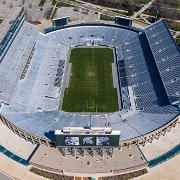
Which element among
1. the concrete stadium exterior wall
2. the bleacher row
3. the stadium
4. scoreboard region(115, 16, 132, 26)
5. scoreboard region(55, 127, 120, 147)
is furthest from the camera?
scoreboard region(115, 16, 132, 26)

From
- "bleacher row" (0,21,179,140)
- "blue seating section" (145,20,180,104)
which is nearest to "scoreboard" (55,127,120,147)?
"bleacher row" (0,21,179,140)

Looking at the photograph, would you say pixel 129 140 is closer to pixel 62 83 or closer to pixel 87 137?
pixel 87 137

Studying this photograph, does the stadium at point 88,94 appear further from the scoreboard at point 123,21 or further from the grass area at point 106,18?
the grass area at point 106,18

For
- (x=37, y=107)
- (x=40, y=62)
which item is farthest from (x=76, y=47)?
(x=37, y=107)

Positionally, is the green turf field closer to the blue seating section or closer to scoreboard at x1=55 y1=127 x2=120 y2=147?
the blue seating section

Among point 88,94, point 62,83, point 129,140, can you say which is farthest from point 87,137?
point 62,83
